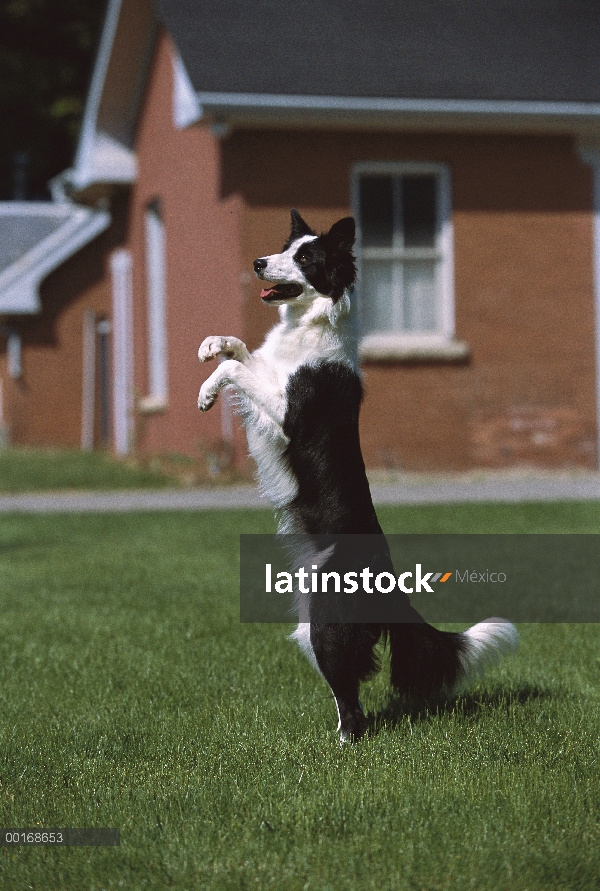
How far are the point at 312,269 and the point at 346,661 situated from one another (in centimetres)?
128

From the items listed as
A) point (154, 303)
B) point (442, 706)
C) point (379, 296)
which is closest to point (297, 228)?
point (442, 706)

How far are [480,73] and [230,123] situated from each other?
2.75 meters

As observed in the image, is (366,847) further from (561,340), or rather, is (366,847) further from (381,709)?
(561,340)

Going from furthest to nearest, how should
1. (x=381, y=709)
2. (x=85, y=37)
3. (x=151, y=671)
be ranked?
1. (x=85, y=37)
2. (x=151, y=671)
3. (x=381, y=709)

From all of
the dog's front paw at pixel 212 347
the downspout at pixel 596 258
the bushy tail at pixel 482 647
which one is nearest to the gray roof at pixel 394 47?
the downspout at pixel 596 258

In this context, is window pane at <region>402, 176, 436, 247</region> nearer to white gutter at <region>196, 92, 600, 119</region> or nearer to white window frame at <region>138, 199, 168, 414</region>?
white gutter at <region>196, 92, 600, 119</region>

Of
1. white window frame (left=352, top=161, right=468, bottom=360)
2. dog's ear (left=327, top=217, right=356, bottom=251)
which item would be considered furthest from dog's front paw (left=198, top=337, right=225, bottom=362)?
white window frame (left=352, top=161, right=468, bottom=360)

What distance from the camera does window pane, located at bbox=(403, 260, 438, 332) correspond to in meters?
14.0

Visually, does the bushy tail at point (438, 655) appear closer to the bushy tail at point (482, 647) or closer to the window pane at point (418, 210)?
the bushy tail at point (482, 647)

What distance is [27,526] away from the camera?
10641 millimetres

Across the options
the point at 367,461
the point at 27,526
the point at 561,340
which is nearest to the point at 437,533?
the point at 27,526

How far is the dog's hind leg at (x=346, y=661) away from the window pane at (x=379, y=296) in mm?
10134

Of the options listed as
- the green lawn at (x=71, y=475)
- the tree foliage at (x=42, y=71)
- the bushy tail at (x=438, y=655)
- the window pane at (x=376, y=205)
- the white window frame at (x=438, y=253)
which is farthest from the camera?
the tree foliage at (x=42, y=71)

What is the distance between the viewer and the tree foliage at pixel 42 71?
100 feet
